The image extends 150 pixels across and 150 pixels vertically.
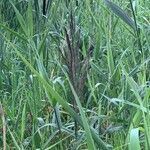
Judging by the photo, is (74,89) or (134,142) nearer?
(134,142)

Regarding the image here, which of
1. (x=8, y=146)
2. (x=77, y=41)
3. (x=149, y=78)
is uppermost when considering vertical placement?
(x=77, y=41)

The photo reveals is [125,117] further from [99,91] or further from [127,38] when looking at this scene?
[127,38]

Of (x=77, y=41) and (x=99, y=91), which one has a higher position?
(x=77, y=41)

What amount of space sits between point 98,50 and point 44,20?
270 mm

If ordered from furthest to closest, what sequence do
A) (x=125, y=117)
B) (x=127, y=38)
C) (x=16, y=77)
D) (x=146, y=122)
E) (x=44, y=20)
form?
1. (x=127, y=38)
2. (x=44, y=20)
3. (x=16, y=77)
4. (x=125, y=117)
5. (x=146, y=122)

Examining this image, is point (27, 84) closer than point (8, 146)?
No

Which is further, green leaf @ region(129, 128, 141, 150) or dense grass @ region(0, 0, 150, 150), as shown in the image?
dense grass @ region(0, 0, 150, 150)

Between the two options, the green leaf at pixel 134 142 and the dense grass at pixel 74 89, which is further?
the dense grass at pixel 74 89

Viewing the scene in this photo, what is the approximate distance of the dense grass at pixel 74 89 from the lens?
1.06m

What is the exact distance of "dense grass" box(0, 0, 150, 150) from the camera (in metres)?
1.06

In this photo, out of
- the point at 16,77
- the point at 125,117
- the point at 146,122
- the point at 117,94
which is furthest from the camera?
the point at 16,77

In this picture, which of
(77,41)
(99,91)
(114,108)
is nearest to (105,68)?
(99,91)

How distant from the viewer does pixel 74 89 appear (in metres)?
1.17

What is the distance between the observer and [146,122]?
37.4 inches
